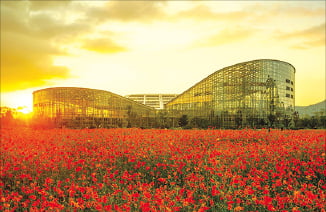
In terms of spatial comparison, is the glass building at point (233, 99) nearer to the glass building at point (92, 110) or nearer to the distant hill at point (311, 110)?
the glass building at point (92, 110)

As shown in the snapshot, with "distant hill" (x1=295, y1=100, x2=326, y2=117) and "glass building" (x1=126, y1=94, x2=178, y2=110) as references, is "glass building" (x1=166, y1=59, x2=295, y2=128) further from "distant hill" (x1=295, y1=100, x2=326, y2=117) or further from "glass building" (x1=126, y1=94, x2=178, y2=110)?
"glass building" (x1=126, y1=94, x2=178, y2=110)

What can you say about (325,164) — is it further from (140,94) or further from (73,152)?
(140,94)

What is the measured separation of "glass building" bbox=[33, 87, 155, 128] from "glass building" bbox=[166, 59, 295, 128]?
526 cm

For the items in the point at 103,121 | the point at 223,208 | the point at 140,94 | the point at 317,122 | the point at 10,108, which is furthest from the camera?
the point at 140,94

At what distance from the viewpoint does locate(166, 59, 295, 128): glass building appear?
3581 cm

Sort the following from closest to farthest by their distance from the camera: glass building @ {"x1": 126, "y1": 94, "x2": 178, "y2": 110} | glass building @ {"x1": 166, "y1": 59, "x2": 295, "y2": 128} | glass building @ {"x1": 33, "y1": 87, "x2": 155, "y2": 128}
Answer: glass building @ {"x1": 166, "y1": 59, "x2": 295, "y2": 128} → glass building @ {"x1": 33, "y1": 87, "x2": 155, "y2": 128} → glass building @ {"x1": 126, "y1": 94, "x2": 178, "y2": 110}

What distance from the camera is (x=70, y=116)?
1545 inches

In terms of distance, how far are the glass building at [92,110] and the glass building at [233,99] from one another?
5.26 m

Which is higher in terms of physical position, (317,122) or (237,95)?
(237,95)

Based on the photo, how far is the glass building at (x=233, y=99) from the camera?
35812mm

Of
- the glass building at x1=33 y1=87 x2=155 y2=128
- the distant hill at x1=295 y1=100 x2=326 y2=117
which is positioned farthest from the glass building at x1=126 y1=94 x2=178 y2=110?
the distant hill at x1=295 y1=100 x2=326 y2=117

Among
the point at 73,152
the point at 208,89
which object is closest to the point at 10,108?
the point at 208,89

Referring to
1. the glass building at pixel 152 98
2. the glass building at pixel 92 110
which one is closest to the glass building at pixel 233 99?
the glass building at pixel 92 110

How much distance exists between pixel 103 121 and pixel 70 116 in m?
5.12
